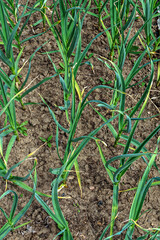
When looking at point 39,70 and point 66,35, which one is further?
point 39,70

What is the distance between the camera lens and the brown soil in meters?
1.30

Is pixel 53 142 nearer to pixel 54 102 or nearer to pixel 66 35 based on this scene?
pixel 54 102

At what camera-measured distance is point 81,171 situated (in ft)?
4.59

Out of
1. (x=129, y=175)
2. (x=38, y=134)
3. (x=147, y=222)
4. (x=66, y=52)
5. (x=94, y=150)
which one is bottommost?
(x=147, y=222)

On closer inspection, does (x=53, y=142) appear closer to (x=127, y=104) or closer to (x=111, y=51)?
(x=127, y=104)

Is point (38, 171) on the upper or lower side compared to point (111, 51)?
lower

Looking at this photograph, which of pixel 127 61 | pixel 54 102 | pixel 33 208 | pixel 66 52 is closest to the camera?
pixel 33 208

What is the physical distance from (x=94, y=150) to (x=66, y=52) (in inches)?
20.3

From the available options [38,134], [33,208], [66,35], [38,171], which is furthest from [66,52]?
[33,208]

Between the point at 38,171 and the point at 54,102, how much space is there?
402 mm

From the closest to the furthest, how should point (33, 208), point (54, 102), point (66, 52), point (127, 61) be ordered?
point (33, 208) → point (66, 52) → point (54, 102) → point (127, 61)

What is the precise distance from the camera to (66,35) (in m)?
1.38

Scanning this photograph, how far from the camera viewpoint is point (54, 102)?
160 centimetres

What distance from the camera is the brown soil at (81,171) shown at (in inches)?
51.1
